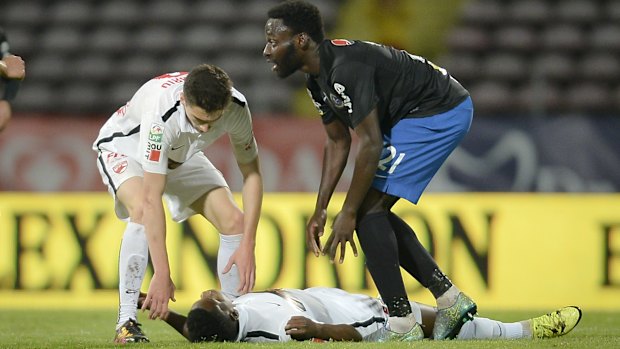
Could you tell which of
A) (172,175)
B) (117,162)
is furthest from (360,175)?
(117,162)

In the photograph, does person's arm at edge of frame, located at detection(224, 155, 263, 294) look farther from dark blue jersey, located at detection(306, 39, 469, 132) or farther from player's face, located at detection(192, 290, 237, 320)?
dark blue jersey, located at detection(306, 39, 469, 132)

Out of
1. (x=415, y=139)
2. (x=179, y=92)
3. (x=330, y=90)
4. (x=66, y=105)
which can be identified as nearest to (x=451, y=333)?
(x=415, y=139)

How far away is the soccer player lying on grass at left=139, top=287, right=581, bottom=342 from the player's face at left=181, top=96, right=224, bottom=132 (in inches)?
29.7

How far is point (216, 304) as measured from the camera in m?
4.42

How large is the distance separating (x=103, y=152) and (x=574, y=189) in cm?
457

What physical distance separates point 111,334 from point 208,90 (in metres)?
1.66

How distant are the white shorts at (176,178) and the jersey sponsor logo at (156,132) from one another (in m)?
0.49

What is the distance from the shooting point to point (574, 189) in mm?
8594

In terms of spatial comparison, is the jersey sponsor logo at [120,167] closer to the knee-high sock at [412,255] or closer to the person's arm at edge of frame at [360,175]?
the person's arm at edge of frame at [360,175]

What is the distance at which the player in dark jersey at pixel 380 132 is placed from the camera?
451cm

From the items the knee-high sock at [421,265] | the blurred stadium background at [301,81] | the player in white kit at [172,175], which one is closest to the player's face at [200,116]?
the player in white kit at [172,175]

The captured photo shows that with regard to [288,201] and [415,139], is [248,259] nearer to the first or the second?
[415,139]

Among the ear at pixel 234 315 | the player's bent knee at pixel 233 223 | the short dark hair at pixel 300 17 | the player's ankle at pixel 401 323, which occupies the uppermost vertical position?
the short dark hair at pixel 300 17

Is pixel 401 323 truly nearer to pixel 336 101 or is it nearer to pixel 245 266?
pixel 245 266
